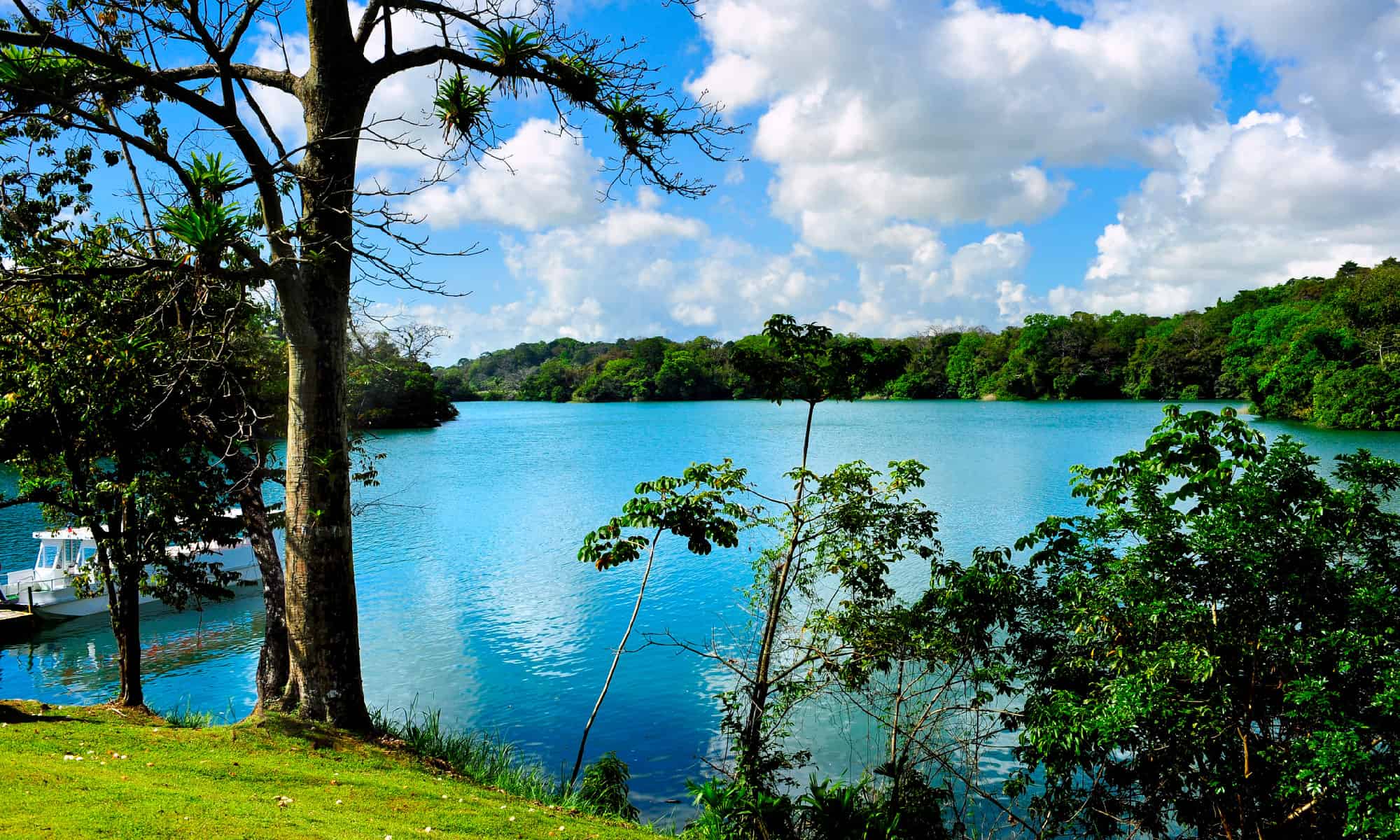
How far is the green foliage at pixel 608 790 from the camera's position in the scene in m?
7.84

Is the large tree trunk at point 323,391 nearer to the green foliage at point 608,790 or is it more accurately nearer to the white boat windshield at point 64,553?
the green foliage at point 608,790

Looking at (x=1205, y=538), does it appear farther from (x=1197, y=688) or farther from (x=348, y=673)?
(x=348, y=673)

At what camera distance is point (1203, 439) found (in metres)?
6.16

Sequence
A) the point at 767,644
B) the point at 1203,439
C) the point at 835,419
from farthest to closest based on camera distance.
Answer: the point at 835,419 < the point at 767,644 < the point at 1203,439

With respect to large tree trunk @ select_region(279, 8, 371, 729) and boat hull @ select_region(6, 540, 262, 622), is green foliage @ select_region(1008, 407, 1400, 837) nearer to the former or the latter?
large tree trunk @ select_region(279, 8, 371, 729)

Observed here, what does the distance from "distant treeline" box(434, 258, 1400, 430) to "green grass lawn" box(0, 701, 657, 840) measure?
14.9 ft

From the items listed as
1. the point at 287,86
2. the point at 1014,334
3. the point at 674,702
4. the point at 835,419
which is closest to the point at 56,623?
the point at 674,702

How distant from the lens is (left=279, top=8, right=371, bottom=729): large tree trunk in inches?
271

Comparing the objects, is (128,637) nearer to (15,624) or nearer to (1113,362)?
(15,624)

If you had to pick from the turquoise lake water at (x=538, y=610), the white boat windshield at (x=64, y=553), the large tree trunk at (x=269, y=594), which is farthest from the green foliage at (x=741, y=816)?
the white boat windshield at (x=64, y=553)

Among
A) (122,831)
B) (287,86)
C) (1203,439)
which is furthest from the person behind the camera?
(287,86)

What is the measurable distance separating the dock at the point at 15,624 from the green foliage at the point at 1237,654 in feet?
64.4

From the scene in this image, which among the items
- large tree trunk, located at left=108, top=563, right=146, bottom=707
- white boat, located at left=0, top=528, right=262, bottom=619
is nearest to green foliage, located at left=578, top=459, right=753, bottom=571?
large tree trunk, located at left=108, top=563, right=146, bottom=707

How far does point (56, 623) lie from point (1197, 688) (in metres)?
21.4
